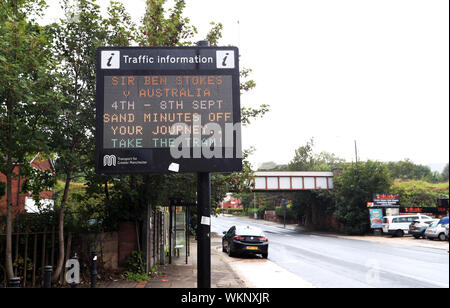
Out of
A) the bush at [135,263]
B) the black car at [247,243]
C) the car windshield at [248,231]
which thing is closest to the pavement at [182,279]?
the bush at [135,263]

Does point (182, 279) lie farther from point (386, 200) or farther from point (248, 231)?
point (386, 200)

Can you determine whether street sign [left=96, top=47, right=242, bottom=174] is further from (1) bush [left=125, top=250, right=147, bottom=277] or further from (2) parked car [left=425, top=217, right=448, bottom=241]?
(2) parked car [left=425, top=217, right=448, bottom=241]

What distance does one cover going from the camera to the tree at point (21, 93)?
661 centimetres

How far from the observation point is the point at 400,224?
30266 mm

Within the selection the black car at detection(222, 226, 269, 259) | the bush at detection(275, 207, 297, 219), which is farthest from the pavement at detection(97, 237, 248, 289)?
the bush at detection(275, 207, 297, 219)

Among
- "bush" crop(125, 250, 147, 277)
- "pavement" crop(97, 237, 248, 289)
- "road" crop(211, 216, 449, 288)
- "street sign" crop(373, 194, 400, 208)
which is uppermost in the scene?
"street sign" crop(373, 194, 400, 208)

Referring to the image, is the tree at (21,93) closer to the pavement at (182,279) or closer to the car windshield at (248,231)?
the pavement at (182,279)

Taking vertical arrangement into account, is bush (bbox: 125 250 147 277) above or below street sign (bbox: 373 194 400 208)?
below

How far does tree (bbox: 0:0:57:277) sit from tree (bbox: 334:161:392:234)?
32554mm

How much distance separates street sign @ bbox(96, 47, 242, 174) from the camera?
546cm

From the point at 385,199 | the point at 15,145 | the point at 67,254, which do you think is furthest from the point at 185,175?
the point at 385,199

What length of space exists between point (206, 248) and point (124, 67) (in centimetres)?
309

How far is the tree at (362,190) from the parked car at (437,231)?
821cm
